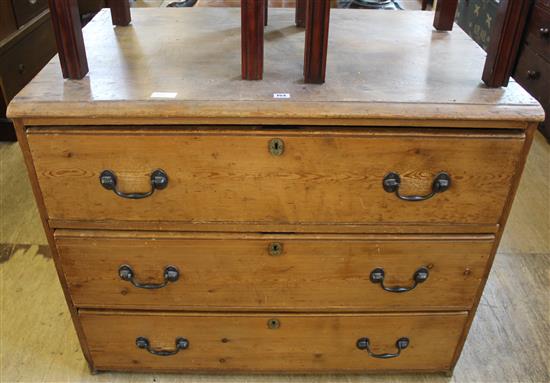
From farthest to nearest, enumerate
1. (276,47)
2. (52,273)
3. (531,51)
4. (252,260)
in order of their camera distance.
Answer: (531,51), (52,273), (276,47), (252,260)

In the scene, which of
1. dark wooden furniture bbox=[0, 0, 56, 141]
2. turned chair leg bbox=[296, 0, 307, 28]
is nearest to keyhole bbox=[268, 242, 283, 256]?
turned chair leg bbox=[296, 0, 307, 28]

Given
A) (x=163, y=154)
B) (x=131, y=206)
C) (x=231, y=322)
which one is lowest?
(x=231, y=322)

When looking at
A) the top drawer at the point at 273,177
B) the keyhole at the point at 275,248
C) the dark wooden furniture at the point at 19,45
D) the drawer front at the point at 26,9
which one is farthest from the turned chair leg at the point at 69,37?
the drawer front at the point at 26,9

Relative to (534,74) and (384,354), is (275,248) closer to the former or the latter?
(384,354)

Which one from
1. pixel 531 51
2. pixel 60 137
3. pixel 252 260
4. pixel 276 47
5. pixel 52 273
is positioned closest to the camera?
pixel 60 137

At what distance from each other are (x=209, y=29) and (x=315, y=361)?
0.87 meters

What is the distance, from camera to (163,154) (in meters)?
0.96

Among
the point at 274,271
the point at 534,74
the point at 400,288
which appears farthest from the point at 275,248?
the point at 534,74

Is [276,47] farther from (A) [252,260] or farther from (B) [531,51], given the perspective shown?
(B) [531,51]

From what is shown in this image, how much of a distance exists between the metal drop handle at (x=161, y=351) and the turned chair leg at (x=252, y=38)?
2.12 ft

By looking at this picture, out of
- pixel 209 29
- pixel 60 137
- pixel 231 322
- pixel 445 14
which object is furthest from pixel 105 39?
pixel 445 14

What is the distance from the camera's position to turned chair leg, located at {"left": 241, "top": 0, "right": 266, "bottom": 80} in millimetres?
958

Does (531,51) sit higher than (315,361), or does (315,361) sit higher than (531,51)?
(531,51)

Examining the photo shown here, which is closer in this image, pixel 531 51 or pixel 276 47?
pixel 276 47
